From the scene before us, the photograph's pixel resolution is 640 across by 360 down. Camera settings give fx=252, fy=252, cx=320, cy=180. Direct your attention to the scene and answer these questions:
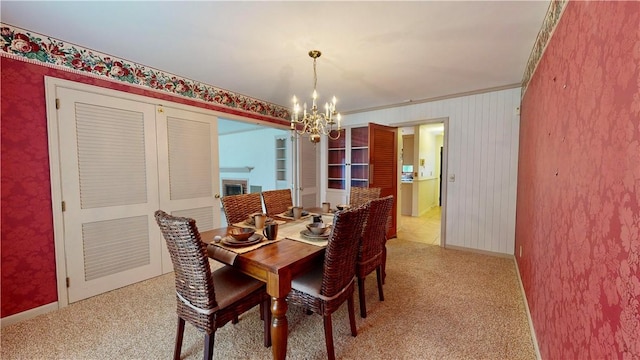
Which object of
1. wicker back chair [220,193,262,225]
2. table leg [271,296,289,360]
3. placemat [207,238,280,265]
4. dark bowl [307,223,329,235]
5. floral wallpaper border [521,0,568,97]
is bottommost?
table leg [271,296,289,360]

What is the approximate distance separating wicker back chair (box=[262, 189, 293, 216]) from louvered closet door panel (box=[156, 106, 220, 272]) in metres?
1.03

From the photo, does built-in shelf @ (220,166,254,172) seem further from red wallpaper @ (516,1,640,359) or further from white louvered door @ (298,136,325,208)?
red wallpaper @ (516,1,640,359)

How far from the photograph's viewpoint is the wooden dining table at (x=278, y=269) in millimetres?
1412

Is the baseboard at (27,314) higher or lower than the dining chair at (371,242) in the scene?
lower

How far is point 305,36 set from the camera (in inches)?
80.0

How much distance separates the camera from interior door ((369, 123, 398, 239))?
147 inches

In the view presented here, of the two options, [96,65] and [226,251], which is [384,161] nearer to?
[226,251]

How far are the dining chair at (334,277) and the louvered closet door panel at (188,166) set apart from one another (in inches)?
81.3

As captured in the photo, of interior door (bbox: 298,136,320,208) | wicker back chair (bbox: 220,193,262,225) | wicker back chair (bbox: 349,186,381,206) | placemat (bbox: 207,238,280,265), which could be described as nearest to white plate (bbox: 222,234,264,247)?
placemat (bbox: 207,238,280,265)

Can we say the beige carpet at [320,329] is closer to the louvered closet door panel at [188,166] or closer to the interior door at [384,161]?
the louvered closet door panel at [188,166]

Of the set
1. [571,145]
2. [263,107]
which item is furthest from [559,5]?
[263,107]

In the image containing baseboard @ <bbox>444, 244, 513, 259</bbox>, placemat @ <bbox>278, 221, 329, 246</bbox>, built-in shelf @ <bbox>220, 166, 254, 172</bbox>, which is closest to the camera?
placemat @ <bbox>278, 221, 329, 246</bbox>

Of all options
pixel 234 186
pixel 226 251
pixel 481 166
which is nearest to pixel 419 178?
pixel 481 166

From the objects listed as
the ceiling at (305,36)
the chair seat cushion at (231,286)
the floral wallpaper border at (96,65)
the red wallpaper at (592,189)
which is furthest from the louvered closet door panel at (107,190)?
the red wallpaper at (592,189)
